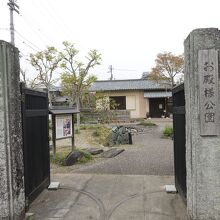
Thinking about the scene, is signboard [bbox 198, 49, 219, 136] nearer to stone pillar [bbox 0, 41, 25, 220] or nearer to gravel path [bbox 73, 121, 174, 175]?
stone pillar [bbox 0, 41, 25, 220]

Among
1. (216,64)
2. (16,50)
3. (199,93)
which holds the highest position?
(16,50)

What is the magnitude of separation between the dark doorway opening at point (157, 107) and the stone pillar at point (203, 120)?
1056 inches

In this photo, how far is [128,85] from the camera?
31.3 meters

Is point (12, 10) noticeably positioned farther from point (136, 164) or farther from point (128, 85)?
point (128, 85)

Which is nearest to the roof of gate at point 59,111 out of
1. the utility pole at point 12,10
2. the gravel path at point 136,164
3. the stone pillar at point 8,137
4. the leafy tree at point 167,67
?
the gravel path at point 136,164

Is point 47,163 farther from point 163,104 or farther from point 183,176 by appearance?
point 163,104

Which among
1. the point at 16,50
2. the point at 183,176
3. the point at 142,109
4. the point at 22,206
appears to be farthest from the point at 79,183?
the point at 142,109

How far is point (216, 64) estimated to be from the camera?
11.6 ft

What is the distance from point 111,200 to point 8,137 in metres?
2.14

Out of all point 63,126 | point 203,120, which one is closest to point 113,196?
point 203,120

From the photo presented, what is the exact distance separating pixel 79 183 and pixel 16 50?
3.18 meters

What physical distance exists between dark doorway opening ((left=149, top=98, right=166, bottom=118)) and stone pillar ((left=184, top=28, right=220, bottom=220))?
26831mm

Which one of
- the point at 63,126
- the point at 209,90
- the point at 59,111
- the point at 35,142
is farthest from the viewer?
the point at 63,126

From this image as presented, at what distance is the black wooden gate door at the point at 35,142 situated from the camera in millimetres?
Result: 4449
